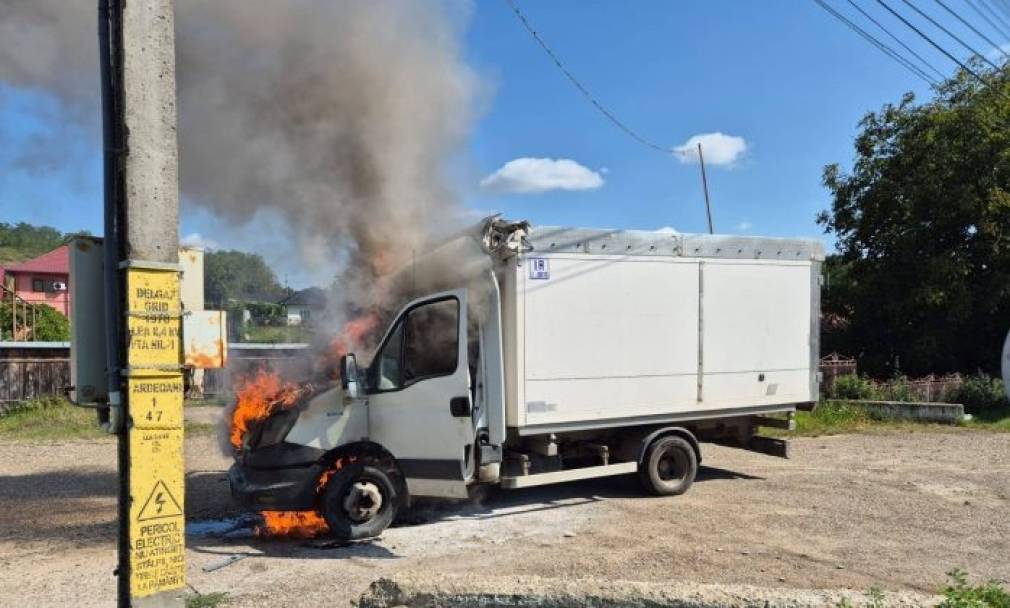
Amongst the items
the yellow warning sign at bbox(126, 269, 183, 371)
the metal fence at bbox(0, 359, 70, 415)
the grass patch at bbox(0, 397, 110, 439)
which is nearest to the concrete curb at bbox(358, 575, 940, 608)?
the yellow warning sign at bbox(126, 269, 183, 371)

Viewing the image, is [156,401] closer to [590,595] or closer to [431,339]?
[590,595]

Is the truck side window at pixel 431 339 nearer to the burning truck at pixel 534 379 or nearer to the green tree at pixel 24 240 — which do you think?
the burning truck at pixel 534 379

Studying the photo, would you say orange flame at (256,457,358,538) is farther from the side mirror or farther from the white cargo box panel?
the white cargo box panel

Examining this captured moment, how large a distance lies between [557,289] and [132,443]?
4.63 metres

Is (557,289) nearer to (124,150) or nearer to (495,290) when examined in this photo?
(495,290)

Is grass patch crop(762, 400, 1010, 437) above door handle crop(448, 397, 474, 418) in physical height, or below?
below

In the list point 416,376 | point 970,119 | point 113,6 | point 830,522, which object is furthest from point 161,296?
point 970,119

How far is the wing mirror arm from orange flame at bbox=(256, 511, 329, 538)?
3.86 ft

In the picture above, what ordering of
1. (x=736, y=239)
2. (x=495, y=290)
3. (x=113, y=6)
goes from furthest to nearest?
(x=736, y=239)
(x=495, y=290)
(x=113, y=6)

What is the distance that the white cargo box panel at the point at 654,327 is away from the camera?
23.9 feet

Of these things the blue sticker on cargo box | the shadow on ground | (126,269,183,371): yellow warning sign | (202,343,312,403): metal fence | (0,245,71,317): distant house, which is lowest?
the shadow on ground

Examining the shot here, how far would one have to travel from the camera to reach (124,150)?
132 inches

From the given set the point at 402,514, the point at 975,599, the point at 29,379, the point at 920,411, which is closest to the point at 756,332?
the point at 402,514

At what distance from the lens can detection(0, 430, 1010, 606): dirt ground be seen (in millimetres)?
5672
